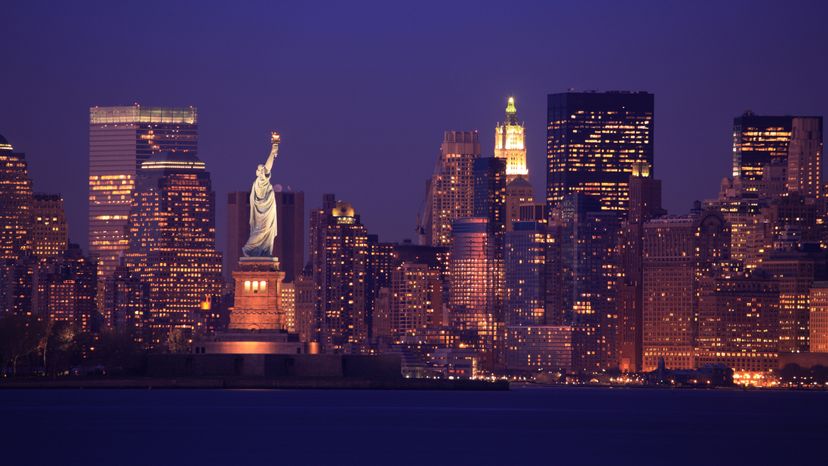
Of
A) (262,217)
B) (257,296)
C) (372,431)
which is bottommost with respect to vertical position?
(372,431)

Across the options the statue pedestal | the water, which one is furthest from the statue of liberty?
the water

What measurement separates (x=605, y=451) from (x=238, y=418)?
98.6ft

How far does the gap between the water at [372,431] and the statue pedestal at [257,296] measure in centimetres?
572

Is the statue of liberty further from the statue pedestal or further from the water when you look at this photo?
the water

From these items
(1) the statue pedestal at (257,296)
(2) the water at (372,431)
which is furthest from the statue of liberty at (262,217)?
(2) the water at (372,431)

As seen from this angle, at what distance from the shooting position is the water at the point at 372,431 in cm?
11481

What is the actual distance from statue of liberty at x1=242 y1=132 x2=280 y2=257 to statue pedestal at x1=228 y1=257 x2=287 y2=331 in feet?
3.22

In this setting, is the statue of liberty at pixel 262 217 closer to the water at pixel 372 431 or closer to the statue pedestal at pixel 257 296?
the statue pedestal at pixel 257 296

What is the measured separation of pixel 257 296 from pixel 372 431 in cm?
3621

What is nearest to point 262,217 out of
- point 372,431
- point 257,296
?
point 257,296

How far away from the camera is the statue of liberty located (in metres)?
170

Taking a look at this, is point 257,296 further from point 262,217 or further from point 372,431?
point 372,431

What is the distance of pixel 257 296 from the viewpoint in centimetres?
16912

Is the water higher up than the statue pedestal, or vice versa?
the statue pedestal
